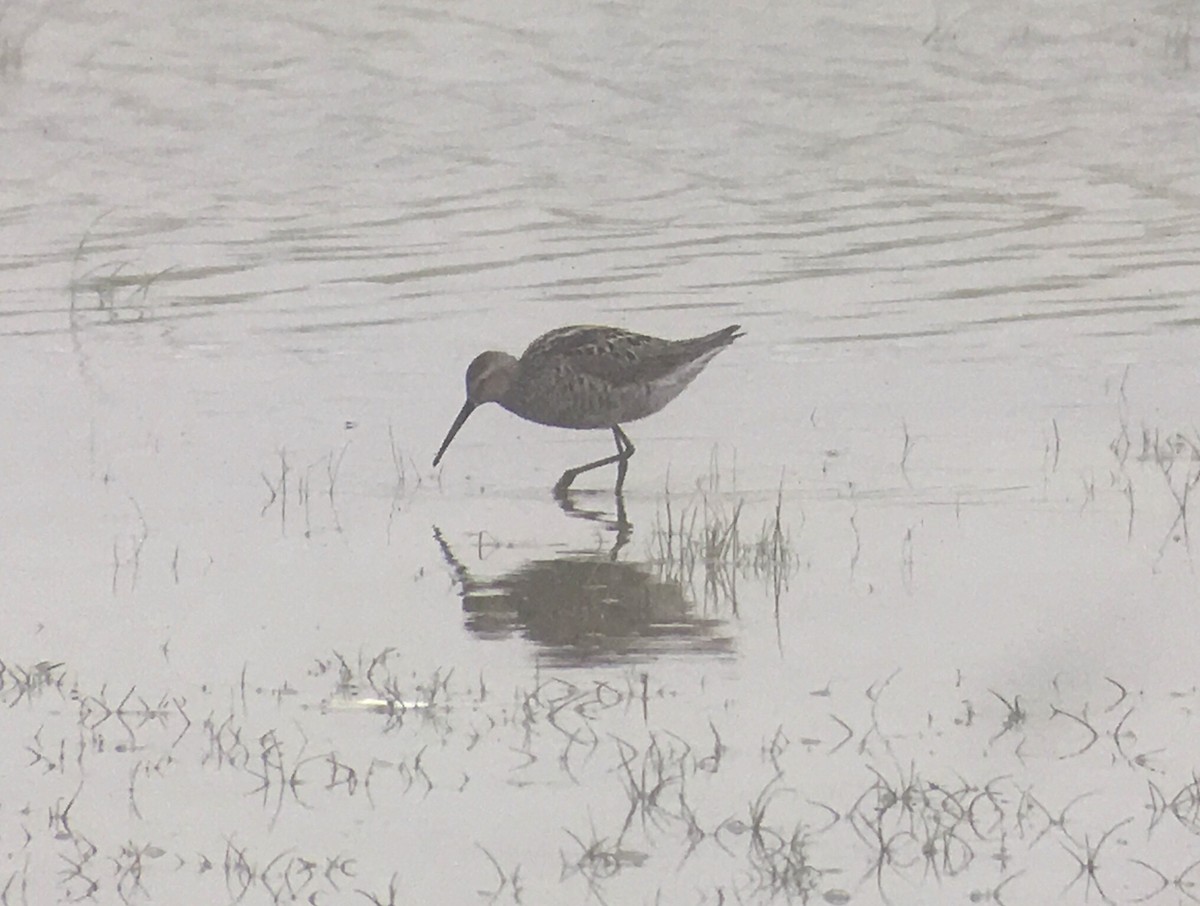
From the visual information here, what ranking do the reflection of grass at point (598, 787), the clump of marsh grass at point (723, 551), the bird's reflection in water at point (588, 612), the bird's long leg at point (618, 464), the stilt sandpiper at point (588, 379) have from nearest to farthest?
the reflection of grass at point (598, 787) < the bird's reflection in water at point (588, 612) < the clump of marsh grass at point (723, 551) < the bird's long leg at point (618, 464) < the stilt sandpiper at point (588, 379)

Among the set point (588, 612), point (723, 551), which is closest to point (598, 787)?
point (588, 612)

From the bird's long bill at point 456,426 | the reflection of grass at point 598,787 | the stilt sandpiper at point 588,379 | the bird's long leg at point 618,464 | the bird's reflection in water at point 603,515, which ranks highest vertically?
the stilt sandpiper at point 588,379

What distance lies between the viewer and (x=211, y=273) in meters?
14.4

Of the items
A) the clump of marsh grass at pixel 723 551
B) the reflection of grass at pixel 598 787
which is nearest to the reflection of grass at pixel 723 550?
the clump of marsh grass at pixel 723 551

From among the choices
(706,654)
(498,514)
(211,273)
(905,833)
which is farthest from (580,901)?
(211,273)

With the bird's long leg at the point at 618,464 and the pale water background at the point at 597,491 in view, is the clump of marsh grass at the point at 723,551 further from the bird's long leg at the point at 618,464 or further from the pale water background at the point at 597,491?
the bird's long leg at the point at 618,464

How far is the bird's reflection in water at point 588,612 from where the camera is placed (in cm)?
720

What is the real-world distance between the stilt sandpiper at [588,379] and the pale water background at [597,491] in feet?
0.90

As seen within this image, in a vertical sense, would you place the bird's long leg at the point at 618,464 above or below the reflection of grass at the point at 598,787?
above

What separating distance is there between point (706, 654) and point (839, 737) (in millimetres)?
916

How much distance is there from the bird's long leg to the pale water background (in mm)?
88

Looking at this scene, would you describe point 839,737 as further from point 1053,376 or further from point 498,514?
point 1053,376

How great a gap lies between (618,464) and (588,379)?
0.39 meters

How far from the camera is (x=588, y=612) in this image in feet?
25.2
